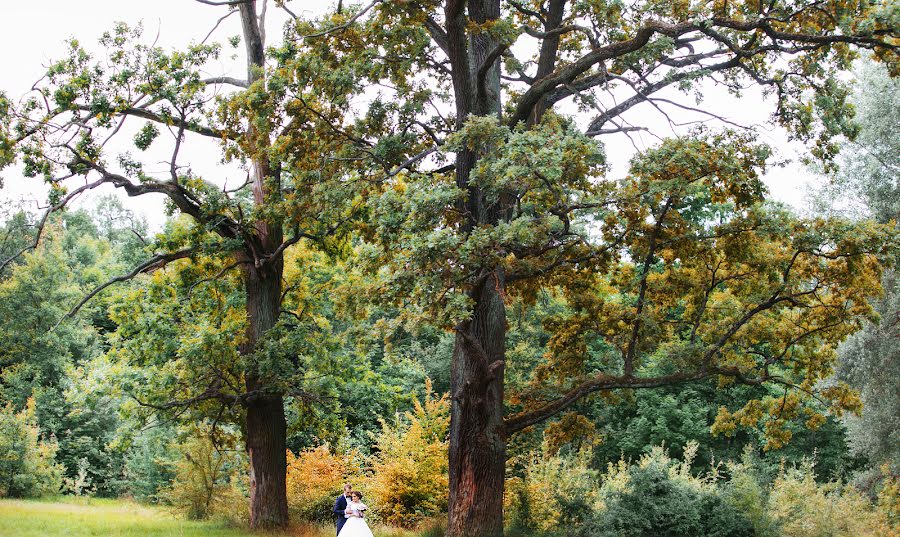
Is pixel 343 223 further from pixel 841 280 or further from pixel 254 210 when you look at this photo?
pixel 841 280

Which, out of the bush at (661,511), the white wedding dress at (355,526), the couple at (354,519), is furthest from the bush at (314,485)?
the bush at (661,511)

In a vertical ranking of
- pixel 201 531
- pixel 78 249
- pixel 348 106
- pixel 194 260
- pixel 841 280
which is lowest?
pixel 201 531

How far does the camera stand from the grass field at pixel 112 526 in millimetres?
15945

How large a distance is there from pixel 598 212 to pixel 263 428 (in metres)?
8.31

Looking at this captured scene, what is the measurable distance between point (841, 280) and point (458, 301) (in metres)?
6.89

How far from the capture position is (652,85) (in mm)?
14734

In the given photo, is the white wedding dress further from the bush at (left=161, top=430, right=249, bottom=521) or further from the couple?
the bush at (left=161, top=430, right=249, bottom=521)

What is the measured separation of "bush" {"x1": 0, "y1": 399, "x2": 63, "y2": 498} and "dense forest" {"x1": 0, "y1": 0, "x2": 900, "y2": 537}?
10.1 meters

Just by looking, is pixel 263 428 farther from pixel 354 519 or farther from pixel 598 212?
pixel 598 212

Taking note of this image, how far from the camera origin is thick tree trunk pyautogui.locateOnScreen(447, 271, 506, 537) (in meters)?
13.4

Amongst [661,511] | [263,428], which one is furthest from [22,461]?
[661,511]

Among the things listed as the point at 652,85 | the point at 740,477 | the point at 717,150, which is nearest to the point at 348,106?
the point at 652,85

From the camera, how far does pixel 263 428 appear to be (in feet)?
57.6

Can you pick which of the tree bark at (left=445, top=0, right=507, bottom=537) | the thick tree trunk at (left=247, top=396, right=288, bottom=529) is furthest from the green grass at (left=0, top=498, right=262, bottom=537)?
the tree bark at (left=445, top=0, right=507, bottom=537)
